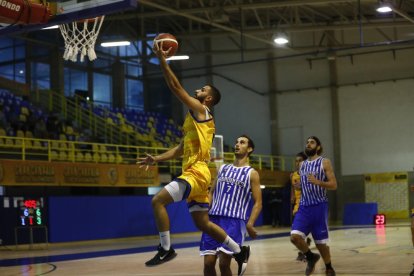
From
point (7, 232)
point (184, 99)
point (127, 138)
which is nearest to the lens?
point (184, 99)

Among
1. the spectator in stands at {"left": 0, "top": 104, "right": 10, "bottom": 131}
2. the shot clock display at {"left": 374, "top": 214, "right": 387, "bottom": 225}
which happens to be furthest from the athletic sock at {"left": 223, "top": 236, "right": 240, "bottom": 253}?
the shot clock display at {"left": 374, "top": 214, "right": 387, "bottom": 225}

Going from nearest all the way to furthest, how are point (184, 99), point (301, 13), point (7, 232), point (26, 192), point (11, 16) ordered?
1. point (184, 99)
2. point (11, 16)
3. point (7, 232)
4. point (26, 192)
5. point (301, 13)

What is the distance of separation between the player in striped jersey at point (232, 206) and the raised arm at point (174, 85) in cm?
123

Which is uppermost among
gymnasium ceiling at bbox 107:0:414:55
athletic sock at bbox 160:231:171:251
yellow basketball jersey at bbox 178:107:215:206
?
gymnasium ceiling at bbox 107:0:414:55

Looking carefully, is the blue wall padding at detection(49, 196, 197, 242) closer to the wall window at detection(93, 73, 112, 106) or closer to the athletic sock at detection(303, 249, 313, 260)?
the wall window at detection(93, 73, 112, 106)

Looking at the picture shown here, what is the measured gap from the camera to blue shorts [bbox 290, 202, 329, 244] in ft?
33.6

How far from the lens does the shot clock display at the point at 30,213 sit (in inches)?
879

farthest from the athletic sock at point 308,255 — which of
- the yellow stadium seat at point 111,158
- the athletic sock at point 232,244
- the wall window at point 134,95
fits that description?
the wall window at point 134,95

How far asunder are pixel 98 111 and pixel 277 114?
10.9 m

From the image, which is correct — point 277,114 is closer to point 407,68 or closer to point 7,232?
point 407,68

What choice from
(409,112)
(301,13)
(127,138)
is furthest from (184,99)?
(409,112)

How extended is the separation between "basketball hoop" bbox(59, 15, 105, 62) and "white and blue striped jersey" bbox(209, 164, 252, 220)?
4701 millimetres

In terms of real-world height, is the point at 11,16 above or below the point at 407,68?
below

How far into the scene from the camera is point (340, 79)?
122ft
